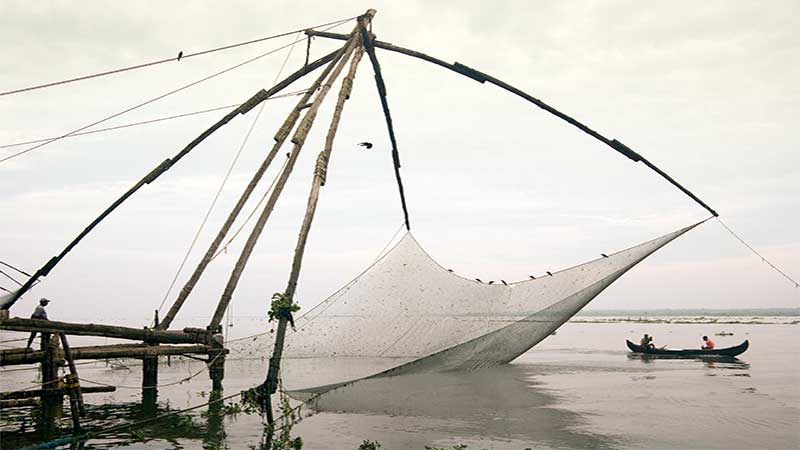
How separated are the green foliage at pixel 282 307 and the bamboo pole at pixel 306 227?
0.04 m

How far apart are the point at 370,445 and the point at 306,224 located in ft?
11.1

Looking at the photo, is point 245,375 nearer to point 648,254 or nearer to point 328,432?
point 328,432

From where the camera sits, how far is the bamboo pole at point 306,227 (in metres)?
8.31

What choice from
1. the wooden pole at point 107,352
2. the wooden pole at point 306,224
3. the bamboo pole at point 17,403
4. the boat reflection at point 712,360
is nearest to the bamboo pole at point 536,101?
the wooden pole at point 306,224

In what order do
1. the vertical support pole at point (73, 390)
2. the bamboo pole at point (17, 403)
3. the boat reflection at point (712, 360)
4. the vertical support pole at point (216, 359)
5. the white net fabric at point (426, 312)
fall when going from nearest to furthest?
the vertical support pole at point (73, 390), the bamboo pole at point (17, 403), the vertical support pole at point (216, 359), the white net fabric at point (426, 312), the boat reflection at point (712, 360)

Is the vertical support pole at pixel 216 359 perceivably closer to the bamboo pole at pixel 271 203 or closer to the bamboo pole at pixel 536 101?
the bamboo pole at pixel 271 203

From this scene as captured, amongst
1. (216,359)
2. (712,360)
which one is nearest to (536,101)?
(216,359)

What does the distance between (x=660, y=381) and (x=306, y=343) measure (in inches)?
414

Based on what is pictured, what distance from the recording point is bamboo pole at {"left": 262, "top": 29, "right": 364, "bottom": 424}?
831 centimetres

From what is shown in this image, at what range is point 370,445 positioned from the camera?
28.9ft

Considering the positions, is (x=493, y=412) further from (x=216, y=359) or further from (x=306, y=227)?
(x=306, y=227)

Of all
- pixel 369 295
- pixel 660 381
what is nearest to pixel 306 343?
pixel 369 295

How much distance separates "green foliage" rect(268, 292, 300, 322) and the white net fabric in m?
4.94

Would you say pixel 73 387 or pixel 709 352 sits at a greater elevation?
pixel 73 387
